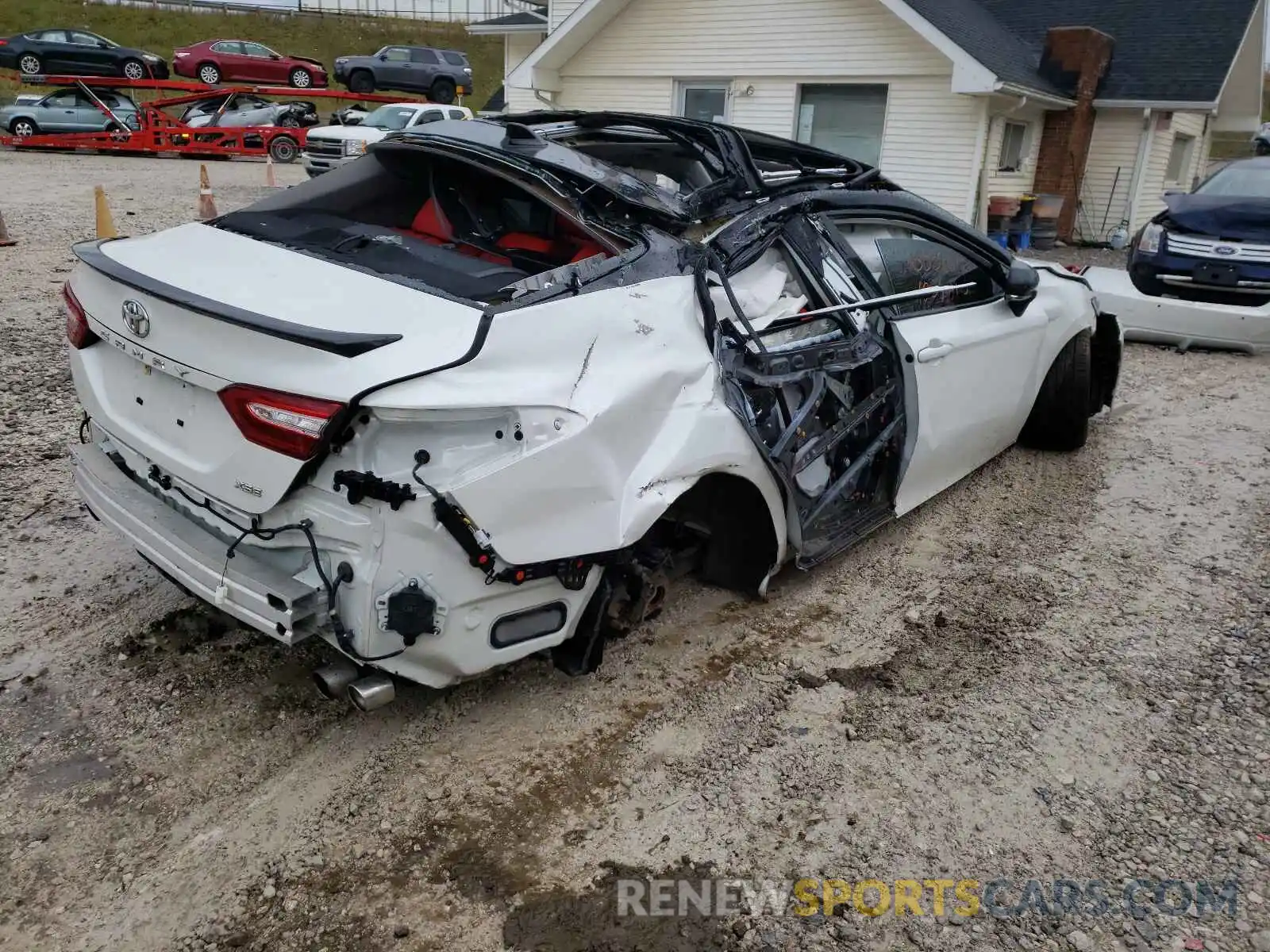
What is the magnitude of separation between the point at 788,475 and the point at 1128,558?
1997 millimetres

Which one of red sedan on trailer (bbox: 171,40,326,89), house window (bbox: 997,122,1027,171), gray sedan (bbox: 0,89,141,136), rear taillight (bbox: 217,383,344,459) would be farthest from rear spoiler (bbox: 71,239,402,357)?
red sedan on trailer (bbox: 171,40,326,89)

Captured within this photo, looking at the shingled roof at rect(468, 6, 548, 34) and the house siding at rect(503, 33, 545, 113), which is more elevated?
the shingled roof at rect(468, 6, 548, 34)

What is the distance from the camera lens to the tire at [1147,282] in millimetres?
8922

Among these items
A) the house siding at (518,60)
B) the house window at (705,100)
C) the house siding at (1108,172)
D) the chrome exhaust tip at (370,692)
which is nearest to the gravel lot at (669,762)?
the chrome exhaust tip at (370,692)

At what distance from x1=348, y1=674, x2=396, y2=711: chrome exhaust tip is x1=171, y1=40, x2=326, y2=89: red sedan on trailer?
103ft

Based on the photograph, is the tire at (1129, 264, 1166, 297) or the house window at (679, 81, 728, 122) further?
the house window at (679, 81, 728, 122)

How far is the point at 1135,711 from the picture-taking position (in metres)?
3.08

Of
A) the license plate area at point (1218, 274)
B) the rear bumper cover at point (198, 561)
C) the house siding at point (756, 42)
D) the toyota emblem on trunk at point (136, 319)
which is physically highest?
the house siding at point (756, 42)

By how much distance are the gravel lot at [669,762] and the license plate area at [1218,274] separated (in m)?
5.55

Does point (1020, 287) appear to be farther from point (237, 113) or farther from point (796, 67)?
point (237, 113)

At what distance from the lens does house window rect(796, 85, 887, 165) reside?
594 inches

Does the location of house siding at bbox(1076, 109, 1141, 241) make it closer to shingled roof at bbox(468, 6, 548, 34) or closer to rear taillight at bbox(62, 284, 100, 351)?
shingled roof at bbox(468, 6, 548, 34)

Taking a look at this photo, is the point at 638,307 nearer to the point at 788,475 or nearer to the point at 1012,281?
the point at 788,475

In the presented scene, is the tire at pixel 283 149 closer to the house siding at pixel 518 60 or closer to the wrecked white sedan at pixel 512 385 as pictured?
the house siding at pixel 518 60
